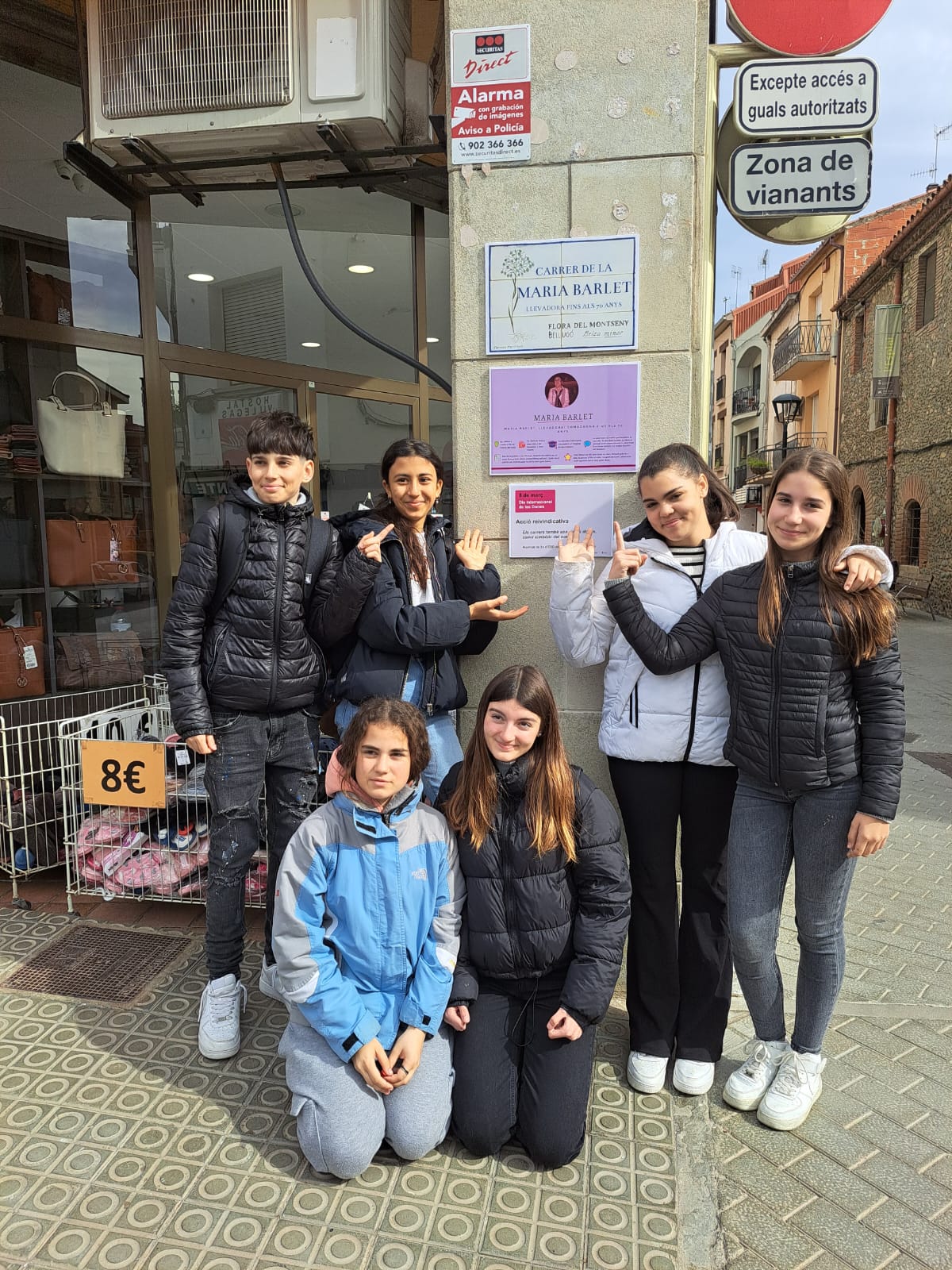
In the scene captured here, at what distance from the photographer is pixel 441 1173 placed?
7.92 feet

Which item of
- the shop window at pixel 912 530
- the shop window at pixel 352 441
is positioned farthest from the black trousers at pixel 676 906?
the shop window at pixel 912 530

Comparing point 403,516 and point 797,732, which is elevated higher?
point 403,516

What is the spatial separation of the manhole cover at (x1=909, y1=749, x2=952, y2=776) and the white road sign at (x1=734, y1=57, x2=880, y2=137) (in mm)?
5435

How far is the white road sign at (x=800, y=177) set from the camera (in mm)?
2979

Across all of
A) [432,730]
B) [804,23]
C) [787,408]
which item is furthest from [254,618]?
[787,408]

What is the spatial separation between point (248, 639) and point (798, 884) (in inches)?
79.5

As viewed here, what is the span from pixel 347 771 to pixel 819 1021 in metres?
1.74

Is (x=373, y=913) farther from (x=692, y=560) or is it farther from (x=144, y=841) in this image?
(x=144, y=841)

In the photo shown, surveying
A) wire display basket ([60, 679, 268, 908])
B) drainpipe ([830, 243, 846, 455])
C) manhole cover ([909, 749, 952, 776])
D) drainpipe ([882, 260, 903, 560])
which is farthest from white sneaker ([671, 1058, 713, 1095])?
drainpipe ([830, 243, 846, 455])

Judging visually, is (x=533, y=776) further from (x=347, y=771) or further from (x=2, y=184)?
(x=2, y=184)

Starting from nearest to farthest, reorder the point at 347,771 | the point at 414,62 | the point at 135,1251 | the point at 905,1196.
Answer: the point at 135,1251, the point at 905,1196, the point at 347,771, the point at 414,62

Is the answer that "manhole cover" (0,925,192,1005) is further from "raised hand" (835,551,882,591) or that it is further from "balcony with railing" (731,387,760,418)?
"balcony with railing" (731,387,760,418)

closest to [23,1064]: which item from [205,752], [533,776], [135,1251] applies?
[135,1251]

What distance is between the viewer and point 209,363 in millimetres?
5234
